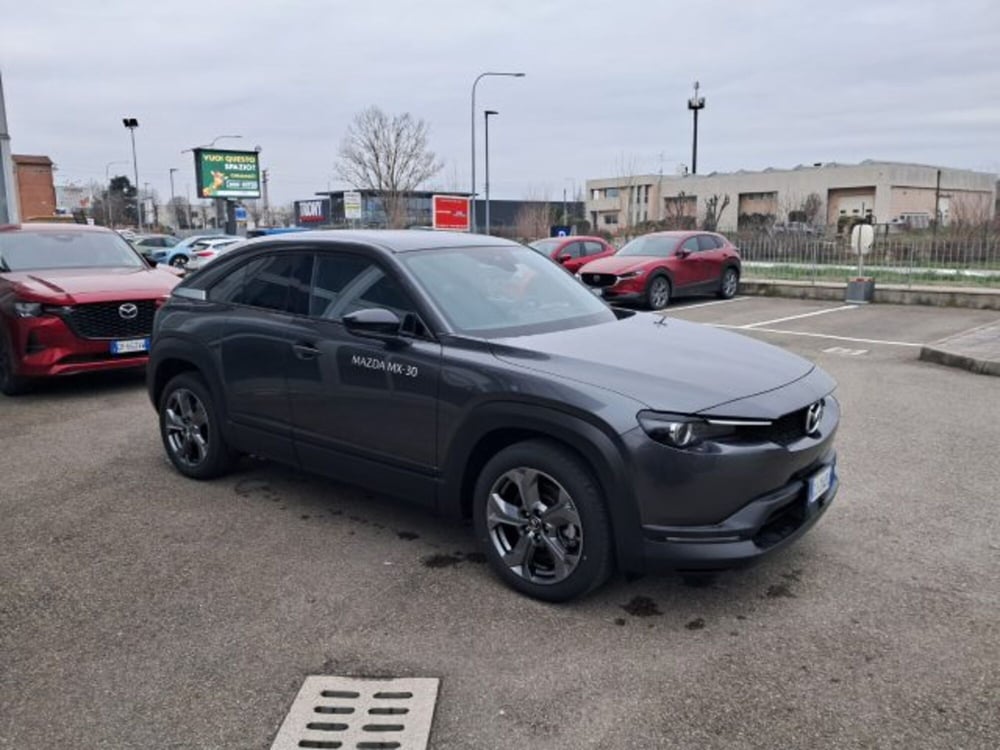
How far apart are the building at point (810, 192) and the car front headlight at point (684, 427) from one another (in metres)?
58.2

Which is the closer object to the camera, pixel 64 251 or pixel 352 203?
pixel 64 251

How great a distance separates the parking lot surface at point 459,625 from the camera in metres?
2.89

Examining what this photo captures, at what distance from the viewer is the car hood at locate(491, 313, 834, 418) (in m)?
3.46

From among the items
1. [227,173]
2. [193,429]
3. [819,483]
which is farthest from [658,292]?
[227,173]

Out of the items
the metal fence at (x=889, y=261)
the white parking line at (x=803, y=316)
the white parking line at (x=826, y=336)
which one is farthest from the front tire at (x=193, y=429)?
the metal fence at (x=889, y=261)

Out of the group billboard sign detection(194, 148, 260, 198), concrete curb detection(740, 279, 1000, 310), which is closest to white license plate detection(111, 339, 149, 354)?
concrete curb detection(740, 279, 1000, 310)

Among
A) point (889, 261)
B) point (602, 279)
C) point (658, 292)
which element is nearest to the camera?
point (602, 279)

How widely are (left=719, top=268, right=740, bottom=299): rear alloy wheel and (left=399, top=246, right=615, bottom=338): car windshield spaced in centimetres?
1415

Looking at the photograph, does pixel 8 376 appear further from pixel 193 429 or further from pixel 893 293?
pixel 893 293

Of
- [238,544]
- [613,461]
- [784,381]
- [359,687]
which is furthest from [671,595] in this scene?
[238,544]

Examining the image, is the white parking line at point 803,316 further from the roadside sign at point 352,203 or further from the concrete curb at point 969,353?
the roadside sign at point 352,203

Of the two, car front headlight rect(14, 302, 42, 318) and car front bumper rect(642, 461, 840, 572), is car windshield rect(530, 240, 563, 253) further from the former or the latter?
car front bumper rect(642, 461, 840, 572)

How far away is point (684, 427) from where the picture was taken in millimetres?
3328

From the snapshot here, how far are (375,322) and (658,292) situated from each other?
13.2 metres
